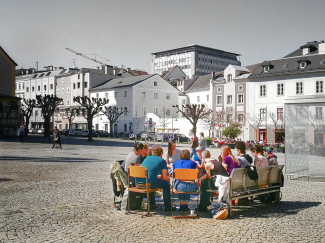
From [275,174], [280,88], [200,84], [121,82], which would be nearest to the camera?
[275,174]

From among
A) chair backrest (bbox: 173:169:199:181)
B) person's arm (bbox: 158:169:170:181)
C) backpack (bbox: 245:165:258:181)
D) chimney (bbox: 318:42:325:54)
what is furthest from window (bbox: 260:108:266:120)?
chair backrest (bbox: 173:169:199:181)

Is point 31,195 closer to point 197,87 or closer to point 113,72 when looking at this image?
point 197,87

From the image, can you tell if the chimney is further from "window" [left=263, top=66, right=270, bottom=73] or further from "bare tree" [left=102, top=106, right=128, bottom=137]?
"bare tree" [left=102, top=106, right=128, bottom=137]

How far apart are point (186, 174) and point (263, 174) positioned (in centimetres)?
235

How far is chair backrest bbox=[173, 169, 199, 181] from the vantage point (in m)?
8.34

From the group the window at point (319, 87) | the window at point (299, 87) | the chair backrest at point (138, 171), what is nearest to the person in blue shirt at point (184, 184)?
the chair backrest at point (138, 171)

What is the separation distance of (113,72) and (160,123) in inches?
1067

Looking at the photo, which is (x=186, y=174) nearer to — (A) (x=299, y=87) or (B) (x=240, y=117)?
(A) (x=299, y=87)

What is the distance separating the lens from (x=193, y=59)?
127000mm

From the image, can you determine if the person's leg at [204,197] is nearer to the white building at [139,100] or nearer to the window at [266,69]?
the window at [266,69]

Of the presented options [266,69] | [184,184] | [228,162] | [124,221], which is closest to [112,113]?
[266,69]

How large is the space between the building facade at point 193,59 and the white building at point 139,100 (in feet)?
156

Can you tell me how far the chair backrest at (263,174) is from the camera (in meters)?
9.52

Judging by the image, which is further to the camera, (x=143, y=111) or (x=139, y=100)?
(x=143, y=111)
